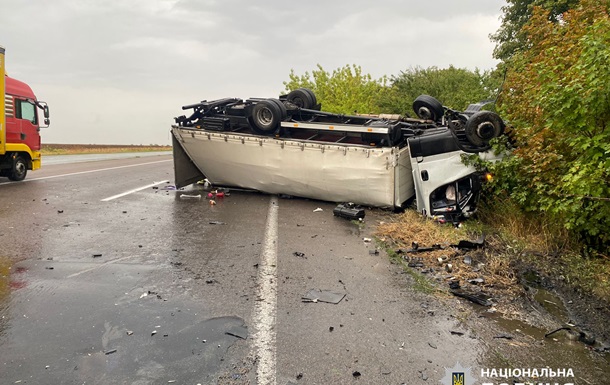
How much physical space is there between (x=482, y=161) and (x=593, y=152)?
2523 mm

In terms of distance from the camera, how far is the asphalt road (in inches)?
109

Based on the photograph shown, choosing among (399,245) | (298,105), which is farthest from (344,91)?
(399,245)

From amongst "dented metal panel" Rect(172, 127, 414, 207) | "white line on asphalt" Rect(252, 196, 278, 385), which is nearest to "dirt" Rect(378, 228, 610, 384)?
"white line on asphalt" Rect(252, 196, 278, 385)

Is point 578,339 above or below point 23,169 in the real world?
below

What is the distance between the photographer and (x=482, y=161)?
23.5ft

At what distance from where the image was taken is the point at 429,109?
34.0 feet

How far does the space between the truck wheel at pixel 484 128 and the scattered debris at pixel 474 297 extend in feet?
12.6

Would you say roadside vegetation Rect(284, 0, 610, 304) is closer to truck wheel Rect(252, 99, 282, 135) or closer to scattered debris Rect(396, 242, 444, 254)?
scattered debris Rect(396, 242, 444, 254)

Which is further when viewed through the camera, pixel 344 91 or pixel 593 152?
pixel 344 91

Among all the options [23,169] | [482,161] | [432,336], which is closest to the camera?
[432,336]

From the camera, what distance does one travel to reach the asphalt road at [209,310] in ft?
9.11

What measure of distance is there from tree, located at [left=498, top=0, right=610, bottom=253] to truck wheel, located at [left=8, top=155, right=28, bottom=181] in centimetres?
1269

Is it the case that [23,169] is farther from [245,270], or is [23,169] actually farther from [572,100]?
[572,100]

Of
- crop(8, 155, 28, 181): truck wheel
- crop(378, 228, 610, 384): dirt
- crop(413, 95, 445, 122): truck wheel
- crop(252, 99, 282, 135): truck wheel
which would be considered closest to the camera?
crop(378, 228, 610, 384): dirt
